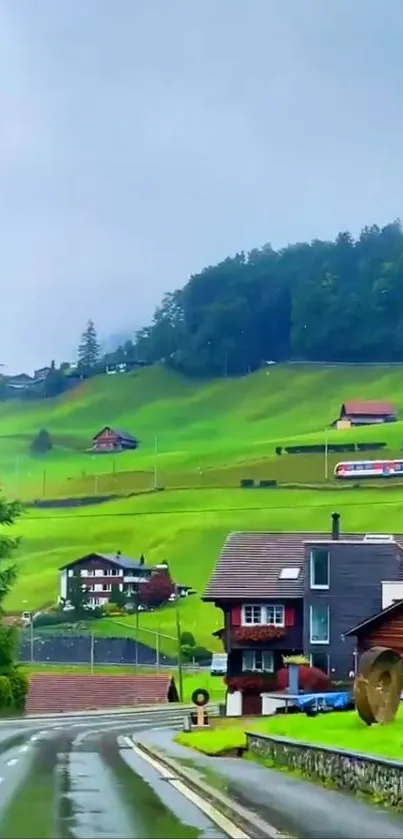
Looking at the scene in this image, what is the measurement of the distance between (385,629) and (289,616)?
2089cm

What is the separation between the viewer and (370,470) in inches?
6565

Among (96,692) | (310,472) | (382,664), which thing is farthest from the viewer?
(310,472)

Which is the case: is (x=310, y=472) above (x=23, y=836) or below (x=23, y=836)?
above

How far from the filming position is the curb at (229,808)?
1796 cm

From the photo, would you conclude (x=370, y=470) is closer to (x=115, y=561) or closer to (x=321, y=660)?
(x=115, y=561)

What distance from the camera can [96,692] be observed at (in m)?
92.9

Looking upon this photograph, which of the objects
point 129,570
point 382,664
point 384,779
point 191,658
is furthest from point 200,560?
point 384,779

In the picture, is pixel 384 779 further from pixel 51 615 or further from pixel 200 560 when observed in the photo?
pixel 200 560

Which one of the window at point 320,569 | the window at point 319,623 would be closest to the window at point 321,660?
the window at point 319,623

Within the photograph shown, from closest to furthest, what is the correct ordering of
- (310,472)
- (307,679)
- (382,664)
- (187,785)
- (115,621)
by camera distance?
(187,785) < (382,664) < (307,679) < (115,621) < (310,472)

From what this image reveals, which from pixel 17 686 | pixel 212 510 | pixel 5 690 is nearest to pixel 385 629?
pixel 5 690

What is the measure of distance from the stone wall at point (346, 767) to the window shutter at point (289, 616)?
4702cm

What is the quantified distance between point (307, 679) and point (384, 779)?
46.7 metres

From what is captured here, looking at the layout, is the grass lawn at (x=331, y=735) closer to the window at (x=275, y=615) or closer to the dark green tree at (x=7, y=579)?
the dark green tree at (x=7, y=579)
